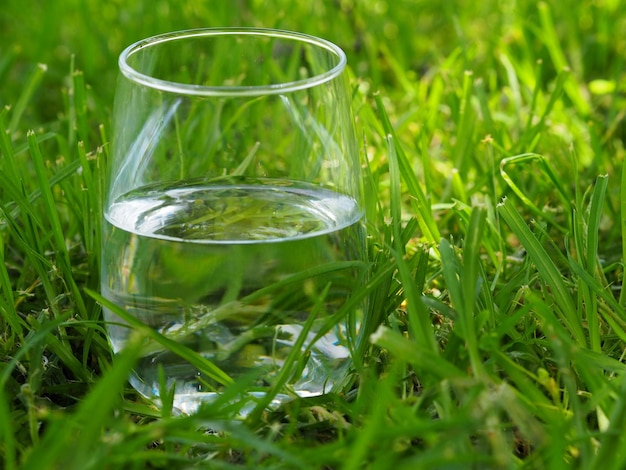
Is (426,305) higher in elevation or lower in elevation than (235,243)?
lower

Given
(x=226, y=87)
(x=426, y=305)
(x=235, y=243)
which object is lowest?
(x=426, y=305)

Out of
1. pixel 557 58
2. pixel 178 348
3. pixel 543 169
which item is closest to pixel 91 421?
pixel 178 348

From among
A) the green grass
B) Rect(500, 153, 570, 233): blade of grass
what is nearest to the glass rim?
the green grass

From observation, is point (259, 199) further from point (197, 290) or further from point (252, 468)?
point (252, 468)

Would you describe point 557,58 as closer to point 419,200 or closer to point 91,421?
point 419,200

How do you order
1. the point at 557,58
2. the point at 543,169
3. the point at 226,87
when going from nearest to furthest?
the point at 226,87 < the point at 543,169 < the point at 557,58

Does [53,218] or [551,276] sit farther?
[53,218]

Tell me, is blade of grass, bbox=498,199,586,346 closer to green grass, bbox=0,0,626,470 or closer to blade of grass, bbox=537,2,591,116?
green grass, bbox=0,0,626,470
